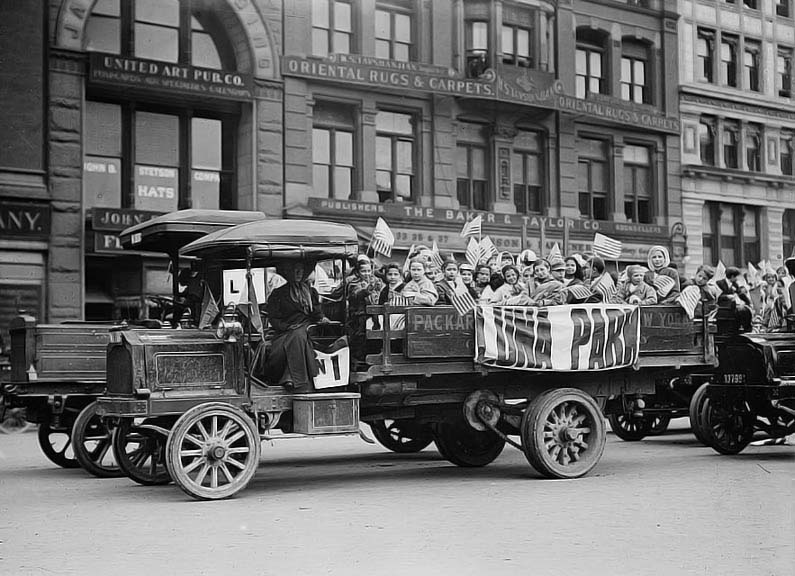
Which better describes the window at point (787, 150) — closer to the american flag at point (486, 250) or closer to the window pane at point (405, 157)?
the window pane at point (405, 157)

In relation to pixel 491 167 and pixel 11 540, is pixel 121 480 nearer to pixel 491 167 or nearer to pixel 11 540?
pixel 11 540

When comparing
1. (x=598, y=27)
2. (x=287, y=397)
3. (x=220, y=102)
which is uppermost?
(x=598, y=27)

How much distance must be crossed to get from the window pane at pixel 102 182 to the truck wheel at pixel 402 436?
1318cm

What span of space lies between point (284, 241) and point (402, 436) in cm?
423

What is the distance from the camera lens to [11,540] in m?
7.75

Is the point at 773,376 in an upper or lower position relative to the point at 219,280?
lower

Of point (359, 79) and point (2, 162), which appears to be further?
point (359, 79)

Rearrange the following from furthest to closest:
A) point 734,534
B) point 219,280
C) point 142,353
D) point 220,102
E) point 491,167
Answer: point 491,167
point 220,102
point 219,280
point 142,353
point 734,534

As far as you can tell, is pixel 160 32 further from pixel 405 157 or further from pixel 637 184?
pixel 637 184

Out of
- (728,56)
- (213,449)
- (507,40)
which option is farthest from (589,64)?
(213,449)

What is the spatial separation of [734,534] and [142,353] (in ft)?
16.1

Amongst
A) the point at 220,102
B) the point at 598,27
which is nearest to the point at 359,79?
the point at 220,102

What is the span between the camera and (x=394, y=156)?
Result: 96.5ft

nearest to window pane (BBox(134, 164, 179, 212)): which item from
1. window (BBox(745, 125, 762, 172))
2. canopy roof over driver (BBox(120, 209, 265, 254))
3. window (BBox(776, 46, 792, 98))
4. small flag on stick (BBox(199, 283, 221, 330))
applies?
canopy roof over driver (BBox(120, 209, 265, 254))
